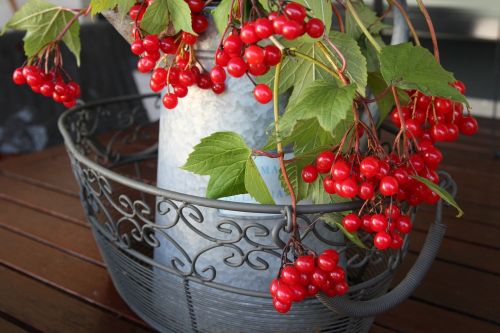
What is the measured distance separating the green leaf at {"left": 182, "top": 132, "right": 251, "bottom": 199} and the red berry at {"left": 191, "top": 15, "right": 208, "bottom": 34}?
0.11 m

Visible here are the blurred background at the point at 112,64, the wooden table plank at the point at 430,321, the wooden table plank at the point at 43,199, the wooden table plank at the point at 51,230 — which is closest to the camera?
the wooden table plank at the point at 430,321

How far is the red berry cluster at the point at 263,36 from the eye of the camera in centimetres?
30

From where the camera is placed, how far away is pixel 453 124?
41 centimetres

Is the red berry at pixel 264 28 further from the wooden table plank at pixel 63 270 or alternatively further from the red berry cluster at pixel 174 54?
the wooden table plank at pixel 63 270

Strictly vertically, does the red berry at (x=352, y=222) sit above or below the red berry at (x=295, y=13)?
below

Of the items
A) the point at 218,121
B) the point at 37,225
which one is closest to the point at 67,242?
the point at 37,225

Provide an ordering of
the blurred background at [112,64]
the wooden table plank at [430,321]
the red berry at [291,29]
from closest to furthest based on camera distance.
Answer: the red berry at [291,29] < the wooden table plank at [430,321] < the blurred background at [112,64]

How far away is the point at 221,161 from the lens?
1.34ft

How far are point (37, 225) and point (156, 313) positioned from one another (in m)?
0.38

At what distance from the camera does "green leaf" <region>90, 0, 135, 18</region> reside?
43cm

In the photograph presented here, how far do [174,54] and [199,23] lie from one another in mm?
40

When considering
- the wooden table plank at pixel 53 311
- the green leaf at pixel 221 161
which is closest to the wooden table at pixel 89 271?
the wooden table plank at pixel 53 311

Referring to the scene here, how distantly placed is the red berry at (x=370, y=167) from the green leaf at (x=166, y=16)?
0.17 m

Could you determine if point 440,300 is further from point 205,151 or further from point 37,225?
point 37,225
